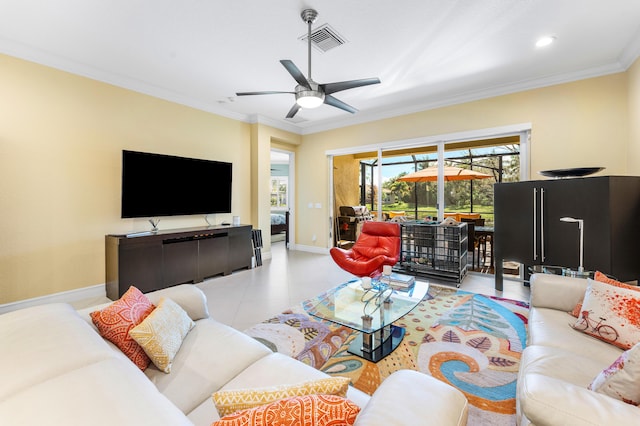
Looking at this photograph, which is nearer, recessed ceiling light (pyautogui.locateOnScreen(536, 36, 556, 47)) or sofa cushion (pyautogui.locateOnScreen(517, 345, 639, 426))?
sofa cushion (pyautogui.locateOnScreen(517, 345, 639, 426))

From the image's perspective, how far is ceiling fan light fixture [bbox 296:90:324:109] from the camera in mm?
2842

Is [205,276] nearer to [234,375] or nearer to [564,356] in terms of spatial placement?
[234,375]

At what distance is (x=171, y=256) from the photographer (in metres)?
4.04

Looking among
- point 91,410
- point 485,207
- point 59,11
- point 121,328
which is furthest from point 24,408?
point 485,207

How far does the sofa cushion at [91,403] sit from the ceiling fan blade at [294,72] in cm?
247

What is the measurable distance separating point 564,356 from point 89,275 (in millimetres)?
4975

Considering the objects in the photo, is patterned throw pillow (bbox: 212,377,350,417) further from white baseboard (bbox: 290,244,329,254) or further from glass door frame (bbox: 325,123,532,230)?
white baseboard (bbox: 290,244,329,254)

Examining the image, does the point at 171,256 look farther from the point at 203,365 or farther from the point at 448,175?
the point at 448,175

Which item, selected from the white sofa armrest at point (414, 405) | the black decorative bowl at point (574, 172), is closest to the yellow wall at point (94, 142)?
the black decorative bowl at point (574, 172)

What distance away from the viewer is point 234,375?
4.56ft

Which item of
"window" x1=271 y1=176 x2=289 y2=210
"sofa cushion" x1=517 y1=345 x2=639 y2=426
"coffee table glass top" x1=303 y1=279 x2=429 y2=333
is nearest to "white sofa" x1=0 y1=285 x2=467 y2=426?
"sofa cushion" x1=517 y1=345 x2=639 y2=426

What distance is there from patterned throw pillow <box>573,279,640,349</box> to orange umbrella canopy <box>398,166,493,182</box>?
3.33 metres

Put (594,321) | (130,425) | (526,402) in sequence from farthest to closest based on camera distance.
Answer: (594,321) < (526,402) < (130,425)

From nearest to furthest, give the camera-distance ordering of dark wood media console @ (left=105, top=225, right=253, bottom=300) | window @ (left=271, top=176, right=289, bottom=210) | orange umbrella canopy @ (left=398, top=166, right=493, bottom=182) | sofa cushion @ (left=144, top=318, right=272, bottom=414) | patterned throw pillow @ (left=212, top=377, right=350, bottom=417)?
patterned throw pillow @ (left=212, top=377, right=350, bottom=417)
sofa cushion @ (left=144, top=318, right=272, bottom=414)
dark wood media console @ (left=105, top=225, right=253, bottom=300)
orange umbrella canopy @ (left=398, top=166, right=493, bottom=182)
window @ (left=271, top=176, right=289, bottom=210)
